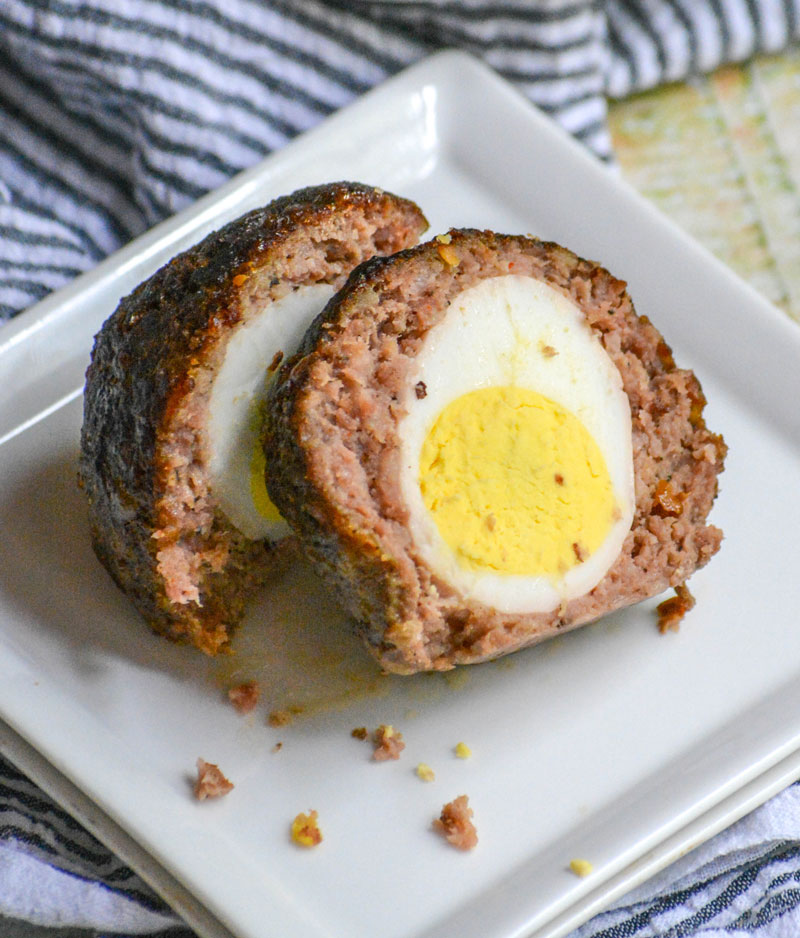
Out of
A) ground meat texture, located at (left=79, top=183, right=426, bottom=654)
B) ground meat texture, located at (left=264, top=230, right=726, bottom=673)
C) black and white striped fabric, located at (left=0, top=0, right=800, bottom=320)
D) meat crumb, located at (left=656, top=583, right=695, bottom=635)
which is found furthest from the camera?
black and white striped fabric, located at (left=0, top=0, right=800, bottom=320)

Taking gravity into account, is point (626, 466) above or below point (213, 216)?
Answer: below

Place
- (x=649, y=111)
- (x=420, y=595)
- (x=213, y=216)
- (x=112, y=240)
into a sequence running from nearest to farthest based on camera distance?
(x=420, y=595)
(x=213, y=216)
(x=112, y=240)
(x=649, y=111)

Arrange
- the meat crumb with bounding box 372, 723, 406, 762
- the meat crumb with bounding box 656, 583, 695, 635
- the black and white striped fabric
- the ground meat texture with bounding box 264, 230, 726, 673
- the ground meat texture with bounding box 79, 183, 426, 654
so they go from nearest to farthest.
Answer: the ground meat texture with bounding box 264, 230, 726, 673 → the ground meat texture with bounding box 79, 183, 426, 654 → the meat crumb with bounding box 372, 723, 406, 762 → the meat crumb with bounding box 656, 583, 695, 635 → the black and white striped fabric

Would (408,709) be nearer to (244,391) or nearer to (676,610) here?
(676,610)

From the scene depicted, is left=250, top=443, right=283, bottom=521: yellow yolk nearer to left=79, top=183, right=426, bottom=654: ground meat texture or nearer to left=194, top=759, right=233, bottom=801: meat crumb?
left=79, top=183, right=426, bottom=654: ground meat texture

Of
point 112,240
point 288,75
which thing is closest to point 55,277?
point 112,240

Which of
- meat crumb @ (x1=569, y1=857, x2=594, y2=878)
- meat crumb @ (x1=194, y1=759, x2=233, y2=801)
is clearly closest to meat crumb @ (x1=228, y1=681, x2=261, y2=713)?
meat crumb @ (x1=194, y1=759, x2=233, y2=801)

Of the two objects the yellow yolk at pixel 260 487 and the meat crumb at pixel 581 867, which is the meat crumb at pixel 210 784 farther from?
the meat crumb at pixel 581 867

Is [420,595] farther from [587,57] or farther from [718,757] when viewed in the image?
[587,57]
